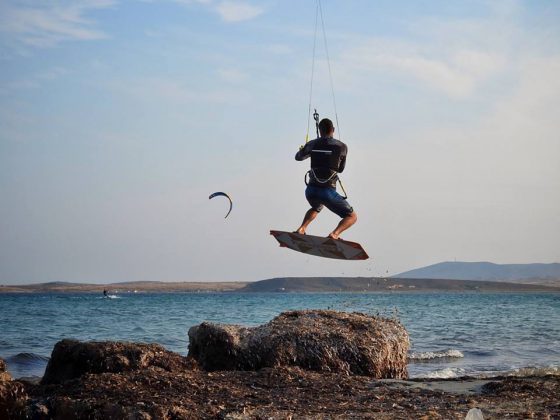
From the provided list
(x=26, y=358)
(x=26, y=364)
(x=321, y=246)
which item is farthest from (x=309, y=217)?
(x=26, y=358)

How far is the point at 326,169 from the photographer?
616 inches

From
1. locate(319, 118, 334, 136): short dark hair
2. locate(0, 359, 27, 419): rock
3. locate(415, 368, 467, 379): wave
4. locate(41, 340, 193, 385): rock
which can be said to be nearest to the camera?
locate(0, 359, 27, 419): rock

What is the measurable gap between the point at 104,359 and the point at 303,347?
152 inches

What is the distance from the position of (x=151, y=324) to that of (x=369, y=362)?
98.9 ft

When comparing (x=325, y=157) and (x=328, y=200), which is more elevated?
(x=325, y=157)

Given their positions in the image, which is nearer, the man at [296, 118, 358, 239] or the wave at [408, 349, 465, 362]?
the man at [296, 118, 358, 239]

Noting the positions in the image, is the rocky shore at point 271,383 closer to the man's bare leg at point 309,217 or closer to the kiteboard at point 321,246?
the kiteboard at point 321,246

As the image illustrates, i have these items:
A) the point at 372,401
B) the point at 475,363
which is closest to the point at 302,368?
the point at 372,401

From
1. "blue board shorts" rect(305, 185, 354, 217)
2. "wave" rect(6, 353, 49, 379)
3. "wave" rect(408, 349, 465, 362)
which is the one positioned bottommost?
"wave" rect(6, 353, 49, 379)

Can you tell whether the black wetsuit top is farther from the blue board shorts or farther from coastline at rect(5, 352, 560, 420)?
coastline at rect(5, 352, 560, 420)

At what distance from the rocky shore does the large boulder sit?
0.02m

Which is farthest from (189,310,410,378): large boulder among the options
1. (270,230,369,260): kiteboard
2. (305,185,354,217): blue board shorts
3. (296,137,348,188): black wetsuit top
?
(296,137,348,188): black wetsuit top

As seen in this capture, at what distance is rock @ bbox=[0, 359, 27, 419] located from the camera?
10.5m

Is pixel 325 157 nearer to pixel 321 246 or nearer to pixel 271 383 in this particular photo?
Answer: pixel 321 246
